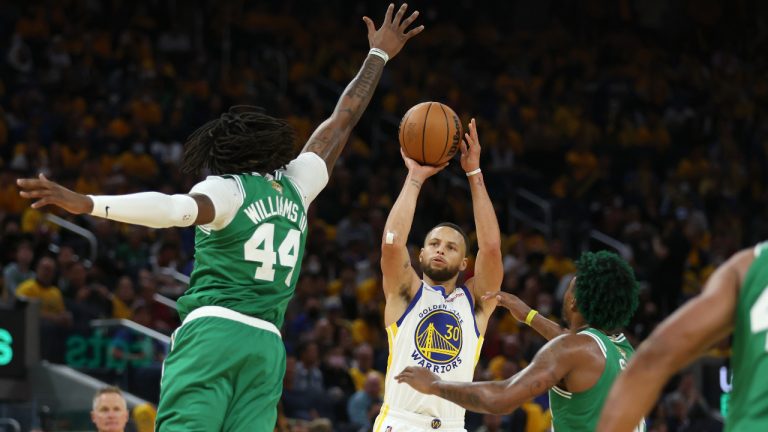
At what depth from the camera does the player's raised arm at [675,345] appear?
9.66ft

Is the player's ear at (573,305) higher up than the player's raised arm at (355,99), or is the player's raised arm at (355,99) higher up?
the player's raised arm at (355,99)

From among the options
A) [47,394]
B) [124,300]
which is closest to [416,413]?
[47,394]

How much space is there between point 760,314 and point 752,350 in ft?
0.32

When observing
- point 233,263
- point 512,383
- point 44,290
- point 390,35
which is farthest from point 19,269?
point 512,383

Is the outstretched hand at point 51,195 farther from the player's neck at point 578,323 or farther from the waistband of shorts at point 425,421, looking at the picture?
the waistband of shorts at point 425,421

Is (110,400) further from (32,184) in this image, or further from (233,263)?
(32,184)

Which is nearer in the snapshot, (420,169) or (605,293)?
(605,293)

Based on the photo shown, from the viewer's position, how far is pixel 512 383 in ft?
14.8

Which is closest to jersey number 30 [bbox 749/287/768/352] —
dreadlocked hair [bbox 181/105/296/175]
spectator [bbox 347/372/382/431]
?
dreadlocked hair [bbox 181/105/296/175]

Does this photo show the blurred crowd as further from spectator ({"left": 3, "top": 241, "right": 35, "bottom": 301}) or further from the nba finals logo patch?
the nba finals logo patch

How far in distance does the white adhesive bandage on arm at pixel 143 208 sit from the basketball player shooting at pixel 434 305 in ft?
8.00

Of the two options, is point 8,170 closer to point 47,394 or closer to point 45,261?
point 45,261

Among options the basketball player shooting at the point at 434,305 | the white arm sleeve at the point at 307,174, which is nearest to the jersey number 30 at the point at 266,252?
the white arm sleeve at the point at 307,174

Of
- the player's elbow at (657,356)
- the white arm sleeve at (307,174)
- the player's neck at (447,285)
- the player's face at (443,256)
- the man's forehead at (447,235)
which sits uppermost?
the white arm sleeve at (307,174)
